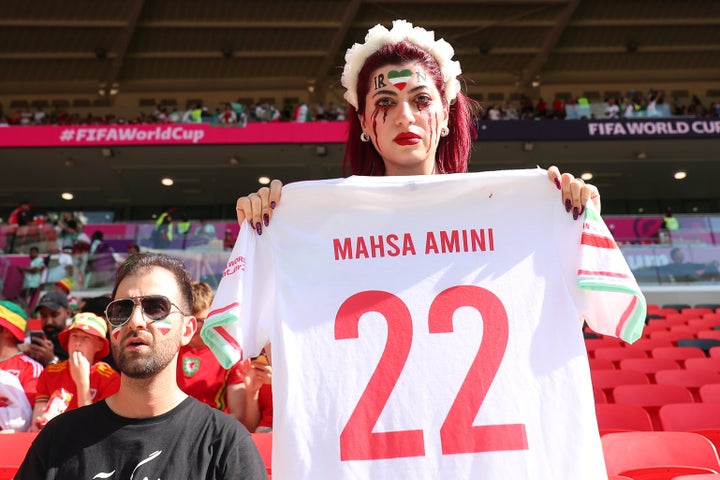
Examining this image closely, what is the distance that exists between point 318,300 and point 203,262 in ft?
28.8

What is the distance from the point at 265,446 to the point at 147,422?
1.00 metres

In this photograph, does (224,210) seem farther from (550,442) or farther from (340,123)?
(550,442)

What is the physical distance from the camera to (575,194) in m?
1.92

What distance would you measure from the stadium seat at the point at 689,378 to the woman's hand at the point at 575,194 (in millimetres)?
3575

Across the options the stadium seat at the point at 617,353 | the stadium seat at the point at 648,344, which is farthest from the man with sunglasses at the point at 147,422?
the stadium seat at the point at 648,344

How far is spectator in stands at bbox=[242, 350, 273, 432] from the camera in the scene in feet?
8.80

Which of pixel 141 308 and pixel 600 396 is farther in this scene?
pixel 600 396

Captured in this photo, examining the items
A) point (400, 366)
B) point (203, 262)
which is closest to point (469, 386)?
point (400, 366)

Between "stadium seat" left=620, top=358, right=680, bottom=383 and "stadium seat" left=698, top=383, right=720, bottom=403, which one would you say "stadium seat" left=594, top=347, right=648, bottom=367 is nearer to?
"stadium seat" left=620, top=358, right=680, bottom=383

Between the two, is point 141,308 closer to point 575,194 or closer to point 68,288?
point 575,194

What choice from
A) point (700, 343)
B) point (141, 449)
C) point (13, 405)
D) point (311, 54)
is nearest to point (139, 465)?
point (141, 449)

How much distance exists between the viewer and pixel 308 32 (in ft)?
70.5

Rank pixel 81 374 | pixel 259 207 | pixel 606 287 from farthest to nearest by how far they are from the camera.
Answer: pixel 81 374
pixel 259 207
pixel 606 287

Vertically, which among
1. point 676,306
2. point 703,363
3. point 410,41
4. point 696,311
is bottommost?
point 703,363
